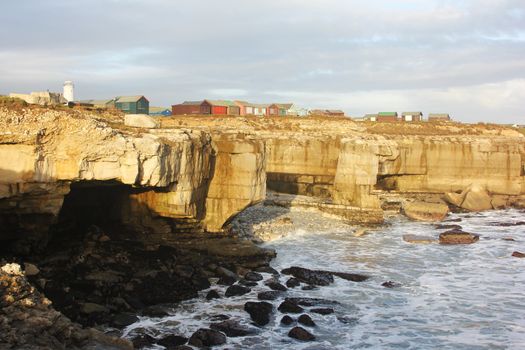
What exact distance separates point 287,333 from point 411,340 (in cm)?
336

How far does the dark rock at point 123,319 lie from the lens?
1355cm

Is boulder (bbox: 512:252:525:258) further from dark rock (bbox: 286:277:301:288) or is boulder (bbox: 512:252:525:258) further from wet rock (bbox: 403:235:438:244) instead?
dark rock (bbox: 286:277:301:288)

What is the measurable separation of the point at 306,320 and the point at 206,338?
10.4ft

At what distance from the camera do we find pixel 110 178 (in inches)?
660

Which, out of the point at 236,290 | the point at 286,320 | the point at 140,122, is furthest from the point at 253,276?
the point at 140,122

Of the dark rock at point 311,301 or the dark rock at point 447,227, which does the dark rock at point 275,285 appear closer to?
the dark rock at point 311,301

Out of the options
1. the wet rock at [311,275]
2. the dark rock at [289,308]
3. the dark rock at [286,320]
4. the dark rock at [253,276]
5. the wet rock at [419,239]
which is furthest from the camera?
the wet rock at [419,239]

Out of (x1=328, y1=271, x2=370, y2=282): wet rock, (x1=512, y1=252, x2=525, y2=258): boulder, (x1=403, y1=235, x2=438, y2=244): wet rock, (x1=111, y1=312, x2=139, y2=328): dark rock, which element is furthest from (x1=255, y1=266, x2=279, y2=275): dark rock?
(x1=512, y1=252, x2=525, y2=258): boulder

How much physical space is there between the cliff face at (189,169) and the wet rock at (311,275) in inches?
184

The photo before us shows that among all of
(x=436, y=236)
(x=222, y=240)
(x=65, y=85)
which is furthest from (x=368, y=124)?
(x=222, y=240)

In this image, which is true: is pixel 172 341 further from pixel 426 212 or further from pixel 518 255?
pixel 426 212

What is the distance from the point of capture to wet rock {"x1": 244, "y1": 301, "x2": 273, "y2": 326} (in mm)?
14398

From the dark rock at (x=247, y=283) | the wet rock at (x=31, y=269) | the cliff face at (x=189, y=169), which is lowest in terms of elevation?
the dark rock at (x=247, y=283)

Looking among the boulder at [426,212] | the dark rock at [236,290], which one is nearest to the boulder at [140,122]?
the dark rock at [236,290]
